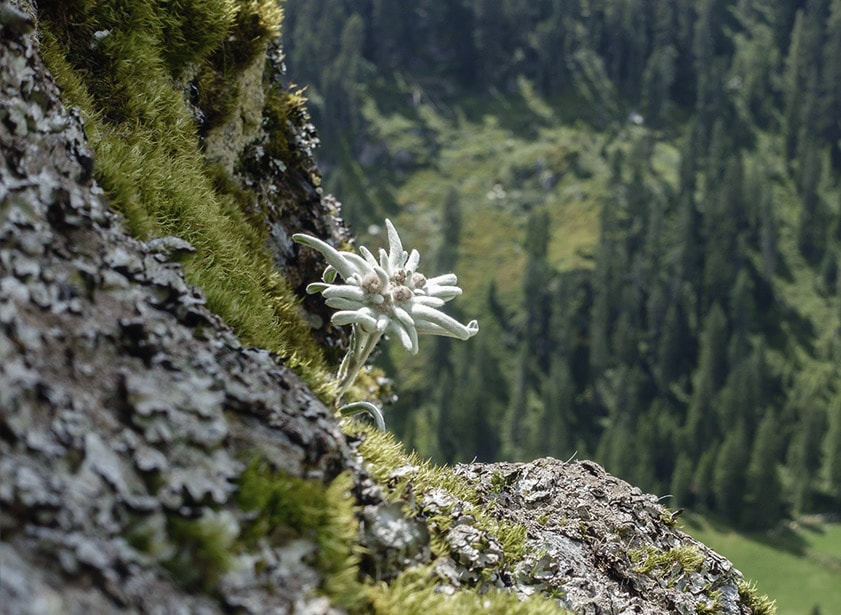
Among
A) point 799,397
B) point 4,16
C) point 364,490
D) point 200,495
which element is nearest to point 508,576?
point 364,490

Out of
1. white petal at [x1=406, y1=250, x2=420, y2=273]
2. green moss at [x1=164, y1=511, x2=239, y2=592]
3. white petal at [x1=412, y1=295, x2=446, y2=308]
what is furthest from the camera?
white petal at [x1=406, y1=250, x2=420, y2=273]

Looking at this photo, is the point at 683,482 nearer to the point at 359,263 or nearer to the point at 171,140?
the point at 171,140

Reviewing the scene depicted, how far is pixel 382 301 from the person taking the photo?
848 centimetres

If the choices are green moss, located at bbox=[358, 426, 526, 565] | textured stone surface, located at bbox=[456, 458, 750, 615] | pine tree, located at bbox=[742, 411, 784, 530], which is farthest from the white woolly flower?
pine tree, located at bbox=[742, 411, 784, 530]

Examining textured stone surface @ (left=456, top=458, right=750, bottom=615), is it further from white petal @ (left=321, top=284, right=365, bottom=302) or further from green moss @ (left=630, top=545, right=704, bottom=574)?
white petal @ (left=321, top=284, right=365, bottom=302)

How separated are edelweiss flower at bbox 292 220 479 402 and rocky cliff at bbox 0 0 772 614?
0.76 meters

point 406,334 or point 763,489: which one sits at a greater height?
point 406,334

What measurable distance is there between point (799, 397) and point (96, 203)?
206522 millimetres

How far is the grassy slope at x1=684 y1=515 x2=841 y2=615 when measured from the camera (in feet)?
470

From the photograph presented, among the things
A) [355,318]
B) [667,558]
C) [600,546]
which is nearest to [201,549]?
[355,318]

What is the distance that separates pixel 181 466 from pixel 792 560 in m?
169

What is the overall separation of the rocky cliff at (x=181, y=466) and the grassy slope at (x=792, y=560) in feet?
441

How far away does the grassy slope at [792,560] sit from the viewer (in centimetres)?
14325

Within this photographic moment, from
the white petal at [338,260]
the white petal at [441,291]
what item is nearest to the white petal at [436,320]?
the white petal at [441,291]
